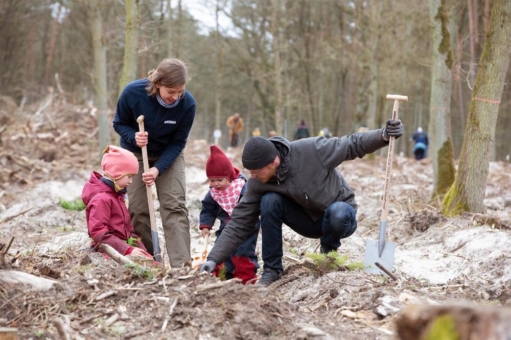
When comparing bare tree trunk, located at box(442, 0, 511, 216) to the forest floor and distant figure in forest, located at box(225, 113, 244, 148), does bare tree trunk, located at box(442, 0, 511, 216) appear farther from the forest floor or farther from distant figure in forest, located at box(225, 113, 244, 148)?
distant figure in forest, located at box(225, 113, 244, 148)

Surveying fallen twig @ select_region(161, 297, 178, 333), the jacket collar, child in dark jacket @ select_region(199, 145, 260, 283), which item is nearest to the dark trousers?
the jacket collar

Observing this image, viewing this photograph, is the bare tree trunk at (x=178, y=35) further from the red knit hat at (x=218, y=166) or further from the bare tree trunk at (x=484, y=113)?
the red knit hat at (x=218, y=166)

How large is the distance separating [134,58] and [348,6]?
17532 mm

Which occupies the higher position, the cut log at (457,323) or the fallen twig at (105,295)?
the cut log at (457,323)

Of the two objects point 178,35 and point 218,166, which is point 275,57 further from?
point 218,166

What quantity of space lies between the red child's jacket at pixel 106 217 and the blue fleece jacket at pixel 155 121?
1.62ft

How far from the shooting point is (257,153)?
184 inches

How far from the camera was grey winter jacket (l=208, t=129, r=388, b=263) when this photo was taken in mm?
4902

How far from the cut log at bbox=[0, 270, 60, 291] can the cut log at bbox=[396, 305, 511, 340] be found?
2238 millimetres

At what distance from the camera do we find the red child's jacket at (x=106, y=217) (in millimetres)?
4855

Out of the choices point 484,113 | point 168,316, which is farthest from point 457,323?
point 484,113

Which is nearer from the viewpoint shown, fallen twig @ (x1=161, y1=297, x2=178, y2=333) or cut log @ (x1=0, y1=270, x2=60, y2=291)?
fallen twig @ (x1=161, y1=297, x2=178, y2=333)

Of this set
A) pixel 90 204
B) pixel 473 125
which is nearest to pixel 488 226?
pixel 473 125

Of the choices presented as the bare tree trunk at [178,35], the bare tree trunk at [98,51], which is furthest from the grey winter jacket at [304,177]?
the bare tree trunk at [178,35]
